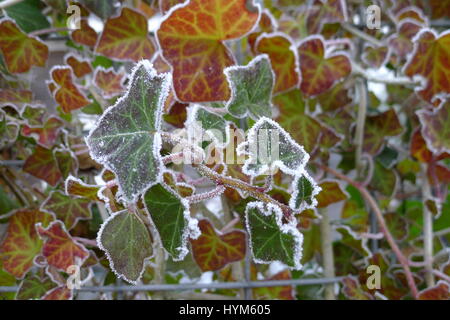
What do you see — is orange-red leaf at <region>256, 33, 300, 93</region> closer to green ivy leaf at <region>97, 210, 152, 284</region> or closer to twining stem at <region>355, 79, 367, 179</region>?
twining stem at <region>355, 79, 367, 179</region>

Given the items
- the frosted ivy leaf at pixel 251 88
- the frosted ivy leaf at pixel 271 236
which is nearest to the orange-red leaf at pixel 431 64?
the frosted ivy leaf at pixel 251 88

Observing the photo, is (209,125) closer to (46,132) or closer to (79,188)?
(79,188)

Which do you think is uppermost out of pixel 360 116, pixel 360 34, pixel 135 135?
pixel 360 34

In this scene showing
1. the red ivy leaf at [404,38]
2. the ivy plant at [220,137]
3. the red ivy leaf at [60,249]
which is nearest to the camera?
the ivy plant at [220,137]

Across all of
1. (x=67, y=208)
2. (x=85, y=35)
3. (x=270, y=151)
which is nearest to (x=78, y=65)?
(x=85, y=35)

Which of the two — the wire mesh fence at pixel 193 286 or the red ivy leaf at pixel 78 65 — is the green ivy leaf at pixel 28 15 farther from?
the wire mesh fence at pixel 193 286
